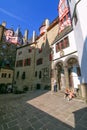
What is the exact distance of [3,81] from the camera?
26906mm

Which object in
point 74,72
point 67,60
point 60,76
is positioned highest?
point 67,60

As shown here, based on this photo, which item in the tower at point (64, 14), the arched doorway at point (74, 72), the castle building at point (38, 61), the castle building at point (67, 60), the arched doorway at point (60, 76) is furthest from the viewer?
the castle building at point (38, 61)

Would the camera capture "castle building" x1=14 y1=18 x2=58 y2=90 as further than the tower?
Yes

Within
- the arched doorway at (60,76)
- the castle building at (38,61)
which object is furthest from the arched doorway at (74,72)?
the castle building at (38,61)

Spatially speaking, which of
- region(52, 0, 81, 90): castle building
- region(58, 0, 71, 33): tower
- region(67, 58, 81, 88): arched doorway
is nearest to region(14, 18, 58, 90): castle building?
region(58, 0, 71, 33): tower

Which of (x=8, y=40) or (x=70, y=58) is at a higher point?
(x=8, y=40)

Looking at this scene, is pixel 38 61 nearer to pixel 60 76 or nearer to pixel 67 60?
pixel 60 76

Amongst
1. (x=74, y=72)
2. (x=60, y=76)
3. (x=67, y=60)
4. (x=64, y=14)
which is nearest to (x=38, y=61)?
(x=60, y=76)

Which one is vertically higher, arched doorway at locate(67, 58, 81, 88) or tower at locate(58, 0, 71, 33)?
tower at locate(58, 0, 71, 33)

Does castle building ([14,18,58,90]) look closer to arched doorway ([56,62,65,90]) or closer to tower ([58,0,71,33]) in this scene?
tower ([58,0,71,33])

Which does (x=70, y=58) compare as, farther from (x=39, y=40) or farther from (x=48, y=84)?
(x=39, y=40)

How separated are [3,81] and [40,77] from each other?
1190 cm

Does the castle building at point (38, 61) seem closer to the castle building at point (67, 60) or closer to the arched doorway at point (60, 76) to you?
the arched doorway at point (60, 76)

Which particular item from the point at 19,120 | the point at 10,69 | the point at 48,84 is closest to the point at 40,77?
the point at 48,84
